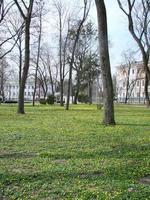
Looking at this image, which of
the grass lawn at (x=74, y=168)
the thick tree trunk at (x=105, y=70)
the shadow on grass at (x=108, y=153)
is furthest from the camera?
the thick tree trunk at (x=105, y=70)

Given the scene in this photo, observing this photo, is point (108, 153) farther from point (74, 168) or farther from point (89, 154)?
point (74, 168)

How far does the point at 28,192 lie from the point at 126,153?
4.17 m

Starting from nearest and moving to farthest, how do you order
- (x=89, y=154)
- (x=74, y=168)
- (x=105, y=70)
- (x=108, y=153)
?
(x=74, y=168) < (x=89, y=154) < (x=108, y=153) < (x=105, y=70)

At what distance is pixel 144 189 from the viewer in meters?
6.30

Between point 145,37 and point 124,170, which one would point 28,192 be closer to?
point 124,170

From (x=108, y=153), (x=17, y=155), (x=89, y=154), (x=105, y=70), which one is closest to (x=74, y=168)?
(x=89, y=154)

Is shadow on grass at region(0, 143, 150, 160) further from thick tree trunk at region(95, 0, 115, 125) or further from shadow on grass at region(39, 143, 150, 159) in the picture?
thick tree trunk at region(95, 0, 115, 125)

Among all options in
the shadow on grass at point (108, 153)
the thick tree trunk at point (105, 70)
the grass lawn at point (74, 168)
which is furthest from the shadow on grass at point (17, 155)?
the thick tree trunk at point (105, 70)

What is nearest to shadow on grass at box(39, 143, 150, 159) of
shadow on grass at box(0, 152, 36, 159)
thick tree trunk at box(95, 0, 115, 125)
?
shadow on grass at box(0, 152, 36, 159)

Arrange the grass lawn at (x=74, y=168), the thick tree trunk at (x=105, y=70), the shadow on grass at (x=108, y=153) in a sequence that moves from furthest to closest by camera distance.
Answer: the thick tree trunk at (x=105, y=70) < the shadow on grass at (x=108, y=153) < the grass lawn at (x=74, y=168)

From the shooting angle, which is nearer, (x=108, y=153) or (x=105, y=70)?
(x=108, y=153)

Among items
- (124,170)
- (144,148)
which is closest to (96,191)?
(124,170)

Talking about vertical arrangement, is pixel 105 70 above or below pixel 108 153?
above

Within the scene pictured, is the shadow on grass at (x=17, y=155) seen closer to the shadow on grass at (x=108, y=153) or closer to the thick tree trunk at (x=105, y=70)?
the shadow on grass at (x=108, y=153)
